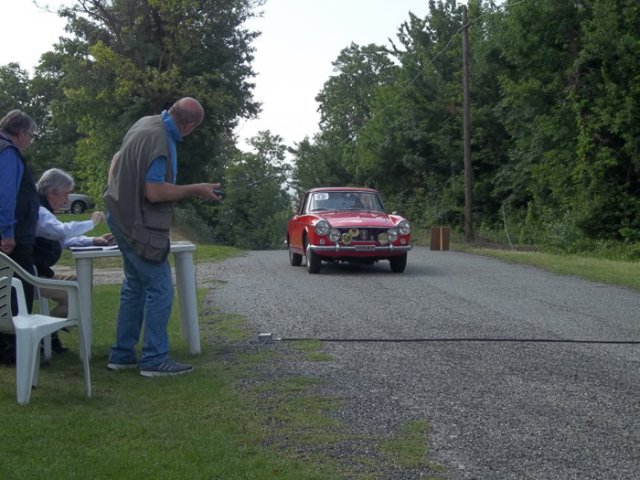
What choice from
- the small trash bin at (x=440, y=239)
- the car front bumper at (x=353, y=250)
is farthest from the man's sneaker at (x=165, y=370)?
the small trash bin at (x=440, y=239)

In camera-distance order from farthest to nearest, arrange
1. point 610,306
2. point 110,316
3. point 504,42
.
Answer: point 504,42
point 610,306
point 110,316

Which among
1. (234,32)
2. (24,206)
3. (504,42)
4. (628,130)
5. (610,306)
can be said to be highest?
(234,32)

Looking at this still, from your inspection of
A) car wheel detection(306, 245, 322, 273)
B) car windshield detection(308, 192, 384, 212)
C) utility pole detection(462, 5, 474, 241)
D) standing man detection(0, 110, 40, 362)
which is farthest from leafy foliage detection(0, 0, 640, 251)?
standing man detection(0, 110, 40, 362)

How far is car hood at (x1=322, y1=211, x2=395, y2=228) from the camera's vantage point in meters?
16.0

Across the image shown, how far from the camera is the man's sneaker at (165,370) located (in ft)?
21.6

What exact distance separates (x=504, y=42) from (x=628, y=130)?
22.9 ft

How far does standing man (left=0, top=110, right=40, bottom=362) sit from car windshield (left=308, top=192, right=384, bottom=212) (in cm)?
1065

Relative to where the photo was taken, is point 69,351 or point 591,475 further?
point 69,351

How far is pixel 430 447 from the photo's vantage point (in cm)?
477

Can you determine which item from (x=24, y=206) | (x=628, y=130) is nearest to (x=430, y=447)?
(x=24, y=206)

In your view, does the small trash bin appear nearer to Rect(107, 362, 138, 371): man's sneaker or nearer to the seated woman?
the seated woman

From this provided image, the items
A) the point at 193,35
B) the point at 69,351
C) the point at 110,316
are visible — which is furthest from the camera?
the point at 193,35

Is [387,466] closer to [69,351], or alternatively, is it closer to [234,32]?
[69,351]

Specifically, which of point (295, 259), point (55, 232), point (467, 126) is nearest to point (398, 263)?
point (295, 259)
